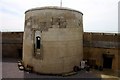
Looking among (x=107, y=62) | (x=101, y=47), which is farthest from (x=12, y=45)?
(x=107, y=62)

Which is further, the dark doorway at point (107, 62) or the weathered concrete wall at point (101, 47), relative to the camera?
the dark doorway at point (107, 62)

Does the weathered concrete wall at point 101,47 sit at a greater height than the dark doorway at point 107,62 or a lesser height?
greater

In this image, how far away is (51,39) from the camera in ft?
39.2

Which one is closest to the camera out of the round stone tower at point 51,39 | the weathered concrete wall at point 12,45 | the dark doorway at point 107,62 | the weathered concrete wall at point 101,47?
the round stone tower at point 51,39

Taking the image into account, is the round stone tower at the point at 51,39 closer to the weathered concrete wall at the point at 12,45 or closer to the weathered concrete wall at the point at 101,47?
the weathered concrete wall at the point at 101,47

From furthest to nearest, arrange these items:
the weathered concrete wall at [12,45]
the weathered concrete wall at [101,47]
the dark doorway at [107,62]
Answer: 1. the weathered concrete wall at [12,45]
2. the dark doorway at [107,62]
3. the weathered concrete wall at [101,47]

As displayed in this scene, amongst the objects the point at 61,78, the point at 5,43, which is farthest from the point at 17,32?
the point at 61,78

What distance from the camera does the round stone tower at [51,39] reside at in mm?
11969

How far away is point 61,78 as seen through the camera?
442 inches

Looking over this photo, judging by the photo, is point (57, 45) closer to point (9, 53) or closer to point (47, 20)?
point (47, 20)

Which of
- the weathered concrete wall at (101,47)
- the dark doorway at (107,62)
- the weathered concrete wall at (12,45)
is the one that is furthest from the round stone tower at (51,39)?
the weathered concrete wall at (12,45)

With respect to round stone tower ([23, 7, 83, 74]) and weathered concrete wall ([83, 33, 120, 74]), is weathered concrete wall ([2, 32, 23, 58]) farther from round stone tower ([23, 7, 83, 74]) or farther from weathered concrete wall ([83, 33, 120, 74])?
weathered concrete wall ([83, 33, 120, 74])

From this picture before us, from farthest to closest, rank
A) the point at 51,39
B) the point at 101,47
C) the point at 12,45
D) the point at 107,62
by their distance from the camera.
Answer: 1. the point at 12,45
2. the point at 107,62
3. the point at 101,47
4. the point at 51,39

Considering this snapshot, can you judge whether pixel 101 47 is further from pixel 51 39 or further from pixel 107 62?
pixel 51 39
